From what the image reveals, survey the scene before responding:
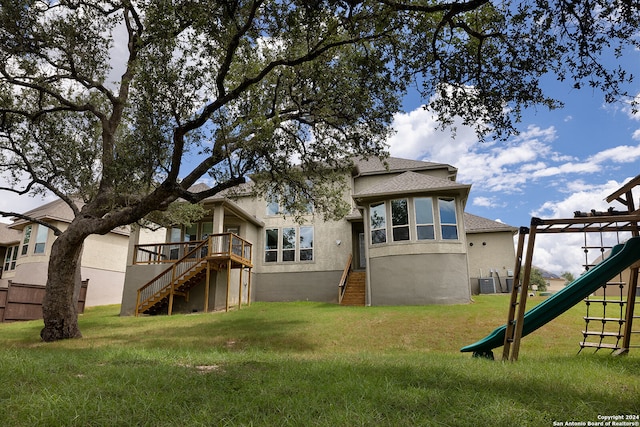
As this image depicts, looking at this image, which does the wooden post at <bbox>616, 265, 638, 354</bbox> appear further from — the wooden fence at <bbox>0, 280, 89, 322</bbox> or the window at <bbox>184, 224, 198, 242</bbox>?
the wooden fence at <bbox>0, 280, 89, 322</bbox>

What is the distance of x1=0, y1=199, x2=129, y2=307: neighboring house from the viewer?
79.2 feet

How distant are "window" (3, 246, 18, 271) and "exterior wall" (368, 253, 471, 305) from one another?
25340 mm

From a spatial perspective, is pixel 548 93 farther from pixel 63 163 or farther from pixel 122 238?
pixel 122 238

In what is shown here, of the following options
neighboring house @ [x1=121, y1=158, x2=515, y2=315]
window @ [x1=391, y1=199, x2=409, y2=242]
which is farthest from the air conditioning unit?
window @ [x1=391, y1=199, x2=409, y2=242]

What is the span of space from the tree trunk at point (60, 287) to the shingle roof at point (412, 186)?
10.8m

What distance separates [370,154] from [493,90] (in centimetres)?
463

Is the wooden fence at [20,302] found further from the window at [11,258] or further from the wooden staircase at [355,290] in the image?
the wooden staircase at [355,290]

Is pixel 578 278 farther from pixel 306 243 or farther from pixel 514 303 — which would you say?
pixel 306 243

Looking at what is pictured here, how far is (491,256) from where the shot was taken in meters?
22.6

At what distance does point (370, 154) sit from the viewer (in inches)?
471

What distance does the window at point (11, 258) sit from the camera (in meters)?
27.4

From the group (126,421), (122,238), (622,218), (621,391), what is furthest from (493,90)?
(122,238)

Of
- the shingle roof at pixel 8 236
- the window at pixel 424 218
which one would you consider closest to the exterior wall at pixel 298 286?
the window at pixel 424 218

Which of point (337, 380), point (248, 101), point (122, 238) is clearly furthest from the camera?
point (122, 238)
